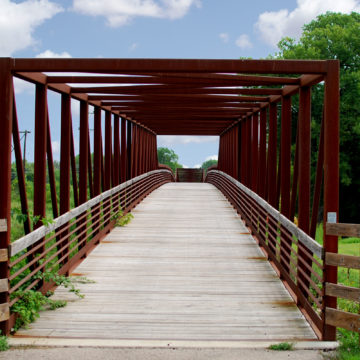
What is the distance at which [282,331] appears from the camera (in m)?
5.96

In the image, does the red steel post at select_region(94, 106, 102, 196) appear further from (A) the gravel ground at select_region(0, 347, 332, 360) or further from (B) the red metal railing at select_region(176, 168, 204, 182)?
(B) the red metal railing at select_region(176, 168, 204, 182)

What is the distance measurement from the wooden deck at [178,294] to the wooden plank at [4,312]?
0.88 feet

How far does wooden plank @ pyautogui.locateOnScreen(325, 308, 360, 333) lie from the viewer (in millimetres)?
5539

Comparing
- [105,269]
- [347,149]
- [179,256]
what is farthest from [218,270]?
[347,149]

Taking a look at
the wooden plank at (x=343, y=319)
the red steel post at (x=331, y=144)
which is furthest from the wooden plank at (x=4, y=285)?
the red steel post at (x=331, y=144)

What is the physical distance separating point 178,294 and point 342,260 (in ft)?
7.93

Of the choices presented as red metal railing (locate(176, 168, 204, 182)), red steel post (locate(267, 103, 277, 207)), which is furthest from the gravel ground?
red metal railing (locate(176, 168, 204, 182))

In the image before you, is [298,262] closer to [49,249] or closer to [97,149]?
[49,249]

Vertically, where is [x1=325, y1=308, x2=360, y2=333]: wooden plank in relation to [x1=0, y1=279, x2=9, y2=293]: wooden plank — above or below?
below

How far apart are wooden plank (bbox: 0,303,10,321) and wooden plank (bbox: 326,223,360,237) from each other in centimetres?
350

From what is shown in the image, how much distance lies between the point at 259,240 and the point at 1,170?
5.75 metres

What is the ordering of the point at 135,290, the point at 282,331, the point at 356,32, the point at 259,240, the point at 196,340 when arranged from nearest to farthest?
1. the point at 196,340
2. the point at 282,331
3. the point at 135,290
4. the point at 259,240
5. the point at 356,32

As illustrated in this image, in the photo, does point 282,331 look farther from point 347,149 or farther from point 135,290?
point 347,149

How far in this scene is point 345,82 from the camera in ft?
91.0
